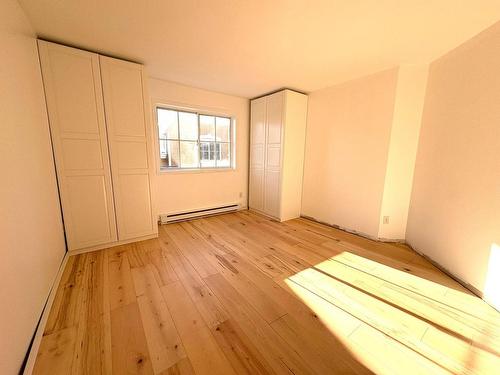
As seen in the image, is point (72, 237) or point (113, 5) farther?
point (72, 237)

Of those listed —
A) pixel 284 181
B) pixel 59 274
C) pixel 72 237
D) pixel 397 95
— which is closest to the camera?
pixel 59 274

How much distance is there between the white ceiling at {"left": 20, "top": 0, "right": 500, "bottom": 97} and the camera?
1524 millimetres

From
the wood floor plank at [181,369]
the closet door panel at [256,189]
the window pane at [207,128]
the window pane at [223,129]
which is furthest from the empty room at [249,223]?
the closet door panel at [256,189]

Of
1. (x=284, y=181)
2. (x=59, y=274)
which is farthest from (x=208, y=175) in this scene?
(x=59, y=274)

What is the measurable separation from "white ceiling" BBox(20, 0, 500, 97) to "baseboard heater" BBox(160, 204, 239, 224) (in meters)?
2.27

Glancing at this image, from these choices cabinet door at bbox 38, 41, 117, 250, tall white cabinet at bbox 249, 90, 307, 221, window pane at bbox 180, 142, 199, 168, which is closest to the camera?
cabinet door at bbox 38, 41, 117, 250

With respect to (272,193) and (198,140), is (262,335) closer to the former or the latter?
(272,193)

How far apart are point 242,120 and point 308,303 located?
343cm

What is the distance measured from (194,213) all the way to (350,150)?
2.89 meters

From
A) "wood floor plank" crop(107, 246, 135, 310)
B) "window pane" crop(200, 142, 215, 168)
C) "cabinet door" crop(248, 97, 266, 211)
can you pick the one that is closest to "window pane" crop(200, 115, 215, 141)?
"window pane" crop(200, 142, 215, 168)

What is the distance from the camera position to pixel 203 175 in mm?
3727

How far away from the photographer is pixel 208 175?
3785 mm

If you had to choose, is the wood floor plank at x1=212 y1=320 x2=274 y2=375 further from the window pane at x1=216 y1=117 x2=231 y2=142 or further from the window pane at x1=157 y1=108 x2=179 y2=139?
the window pane at x1=216 y1=117 x2=231 y2=142

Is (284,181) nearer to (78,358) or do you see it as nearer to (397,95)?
(397,95)
